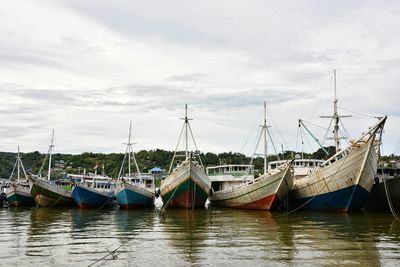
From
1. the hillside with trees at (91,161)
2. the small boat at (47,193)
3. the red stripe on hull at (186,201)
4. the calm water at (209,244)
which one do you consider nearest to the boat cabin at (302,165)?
the red stripe on hull at (186,201)

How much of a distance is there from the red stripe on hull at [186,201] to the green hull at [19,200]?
18576 millimetres

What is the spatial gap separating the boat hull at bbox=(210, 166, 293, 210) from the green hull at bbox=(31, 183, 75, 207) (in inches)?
714

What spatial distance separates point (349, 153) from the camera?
1067 inches

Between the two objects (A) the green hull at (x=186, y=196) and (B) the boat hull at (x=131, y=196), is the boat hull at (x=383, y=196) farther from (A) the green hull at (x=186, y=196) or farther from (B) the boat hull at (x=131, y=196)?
(B) the boat hull at (x=131, y=196)

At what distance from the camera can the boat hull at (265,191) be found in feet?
100

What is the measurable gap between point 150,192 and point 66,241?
2425cm

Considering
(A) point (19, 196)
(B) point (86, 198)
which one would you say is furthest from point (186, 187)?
(A) point (19, 196)

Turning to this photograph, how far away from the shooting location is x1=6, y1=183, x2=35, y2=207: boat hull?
147 ft

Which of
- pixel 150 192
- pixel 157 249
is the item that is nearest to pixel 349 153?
pixel 157 249

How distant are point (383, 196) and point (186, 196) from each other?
1540cm

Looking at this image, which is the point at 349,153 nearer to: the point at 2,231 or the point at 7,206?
the point at 2,231

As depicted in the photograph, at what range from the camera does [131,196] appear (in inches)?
1467

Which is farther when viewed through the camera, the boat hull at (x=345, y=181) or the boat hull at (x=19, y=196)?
the boat hull at (x=19, y=196)

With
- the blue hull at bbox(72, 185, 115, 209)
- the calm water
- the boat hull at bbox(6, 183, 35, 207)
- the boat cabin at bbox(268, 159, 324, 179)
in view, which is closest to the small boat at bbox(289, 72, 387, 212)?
the boat cabin at bbox(268, 159, 324, 179)
